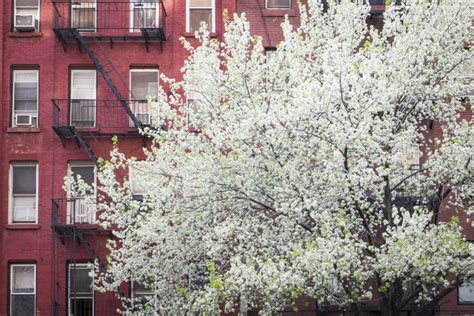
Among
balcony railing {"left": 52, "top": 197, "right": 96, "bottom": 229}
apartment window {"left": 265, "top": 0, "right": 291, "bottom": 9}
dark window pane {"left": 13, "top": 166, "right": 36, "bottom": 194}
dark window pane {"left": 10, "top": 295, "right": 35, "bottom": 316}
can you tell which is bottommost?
dark window pane {"left": 10, "top": 295, "right": 35, "bottom": 316}

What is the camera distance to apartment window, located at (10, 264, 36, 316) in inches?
1420

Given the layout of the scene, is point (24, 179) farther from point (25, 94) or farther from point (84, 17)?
point (84, 17)

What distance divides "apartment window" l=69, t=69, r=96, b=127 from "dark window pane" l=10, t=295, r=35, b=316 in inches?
252

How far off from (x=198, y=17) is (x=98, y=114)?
Result: 202 inches

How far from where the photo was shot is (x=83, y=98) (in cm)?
3753

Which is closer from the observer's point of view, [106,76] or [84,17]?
[106,76]

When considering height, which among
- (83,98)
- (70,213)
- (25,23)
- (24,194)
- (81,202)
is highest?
(25,23)

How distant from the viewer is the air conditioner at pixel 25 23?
37156 mm

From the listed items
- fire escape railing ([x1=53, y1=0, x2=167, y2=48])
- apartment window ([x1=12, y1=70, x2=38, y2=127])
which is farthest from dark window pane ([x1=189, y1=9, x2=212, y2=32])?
apartment window ([x1=12, y1=70, x2=38, y2=127])

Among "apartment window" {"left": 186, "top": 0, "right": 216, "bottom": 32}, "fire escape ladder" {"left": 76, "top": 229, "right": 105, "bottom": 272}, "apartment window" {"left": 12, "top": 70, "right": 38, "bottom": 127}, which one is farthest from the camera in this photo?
"apartment window" {"left": 186, "top": 0, "right": 216, "bottom": 32}

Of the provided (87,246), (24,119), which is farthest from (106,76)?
(87,246)

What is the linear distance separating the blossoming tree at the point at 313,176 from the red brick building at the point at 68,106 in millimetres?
7353

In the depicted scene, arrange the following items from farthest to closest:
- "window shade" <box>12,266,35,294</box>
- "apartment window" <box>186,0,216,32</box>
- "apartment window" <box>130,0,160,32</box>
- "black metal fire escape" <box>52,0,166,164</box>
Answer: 1. "apartment window" <box>186,0,216,32</box>
2. "apartment window" <box>130,0,160,32</box>
3. "black metal fire escape" <box>52,0,166,164</box>
4. "window shade" <box>12,266,35,294</box>

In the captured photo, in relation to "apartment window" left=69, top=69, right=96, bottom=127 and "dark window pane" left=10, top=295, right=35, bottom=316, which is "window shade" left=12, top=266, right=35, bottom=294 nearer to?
"dark window pane" left=10, top=295, right=35, bottom=316
